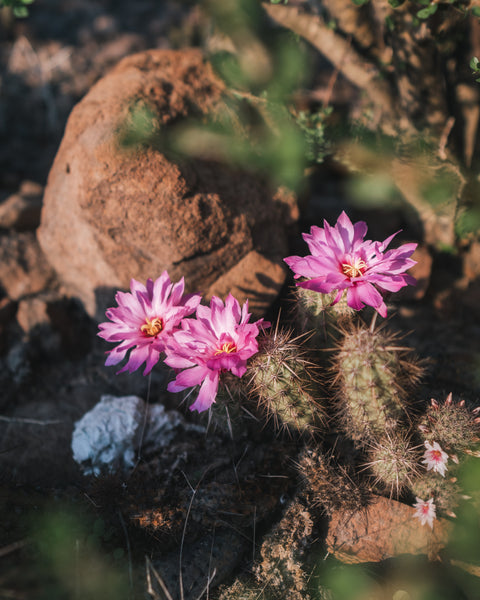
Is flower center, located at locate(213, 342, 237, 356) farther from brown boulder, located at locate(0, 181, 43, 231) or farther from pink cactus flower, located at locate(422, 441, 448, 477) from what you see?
brown boulder, located at locate(0, 181, 43, 231)

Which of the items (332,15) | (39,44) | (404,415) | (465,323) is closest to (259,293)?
(404,415)

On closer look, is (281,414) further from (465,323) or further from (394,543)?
(465,323)

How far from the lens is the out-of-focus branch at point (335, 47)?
2975 millimetres

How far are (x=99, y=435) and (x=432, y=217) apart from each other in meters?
2.65

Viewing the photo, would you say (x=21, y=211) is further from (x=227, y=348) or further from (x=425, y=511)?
(x=425, y=511)

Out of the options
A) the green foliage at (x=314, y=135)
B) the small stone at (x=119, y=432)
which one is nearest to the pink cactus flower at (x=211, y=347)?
the small stone at (x=119, y=432)

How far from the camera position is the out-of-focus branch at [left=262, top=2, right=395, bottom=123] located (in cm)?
297

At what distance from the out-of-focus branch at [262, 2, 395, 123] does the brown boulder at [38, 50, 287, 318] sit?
2.04 feet

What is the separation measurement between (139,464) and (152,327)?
823 millimetres

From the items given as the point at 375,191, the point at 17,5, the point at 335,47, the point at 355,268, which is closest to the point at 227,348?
the point at 355,268

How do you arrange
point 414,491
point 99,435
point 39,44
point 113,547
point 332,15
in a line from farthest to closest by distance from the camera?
point 39,44
point 332,15
point 99,435
point 414,491
point 113,547

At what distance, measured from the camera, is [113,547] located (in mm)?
1896

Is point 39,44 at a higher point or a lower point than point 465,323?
higher

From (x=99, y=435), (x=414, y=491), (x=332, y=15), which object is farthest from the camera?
(x=332, y=15)
